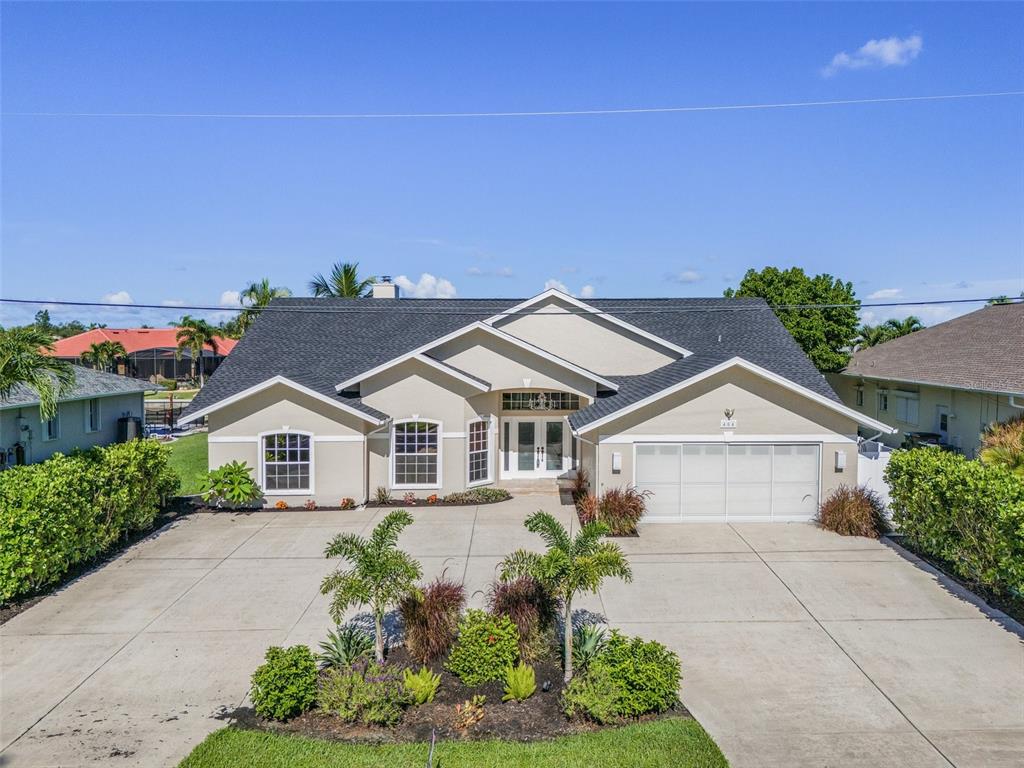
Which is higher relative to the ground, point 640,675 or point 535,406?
point 535,406

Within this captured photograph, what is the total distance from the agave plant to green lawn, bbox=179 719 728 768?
156 centimetres

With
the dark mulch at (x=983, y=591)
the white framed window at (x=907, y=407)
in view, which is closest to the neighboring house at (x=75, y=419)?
the dark mulch at (x=983, y=591)

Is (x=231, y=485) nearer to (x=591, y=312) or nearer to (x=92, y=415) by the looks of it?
(x=92, y=415)

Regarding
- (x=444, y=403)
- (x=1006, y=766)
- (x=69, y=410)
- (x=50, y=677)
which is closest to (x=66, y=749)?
(x=50, y=677)

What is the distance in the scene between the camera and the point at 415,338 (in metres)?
23.2

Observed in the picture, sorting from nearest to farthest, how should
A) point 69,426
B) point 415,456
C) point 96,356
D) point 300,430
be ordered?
point 300,430
point 415,456
point 69,426
point 96,356

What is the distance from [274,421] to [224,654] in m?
9.58

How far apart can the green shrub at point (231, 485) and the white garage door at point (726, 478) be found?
10.1m

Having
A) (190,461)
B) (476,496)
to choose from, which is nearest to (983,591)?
(476,496)

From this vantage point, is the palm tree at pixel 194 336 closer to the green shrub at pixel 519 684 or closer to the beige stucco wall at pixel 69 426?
the beige stucco wall at pixel 69 426

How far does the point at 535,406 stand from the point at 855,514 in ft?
31.0

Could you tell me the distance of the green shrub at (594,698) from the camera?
7633 mm

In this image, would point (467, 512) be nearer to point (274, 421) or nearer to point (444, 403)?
point (444, 403)

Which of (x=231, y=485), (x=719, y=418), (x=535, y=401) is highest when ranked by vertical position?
(x=535, y=401)
